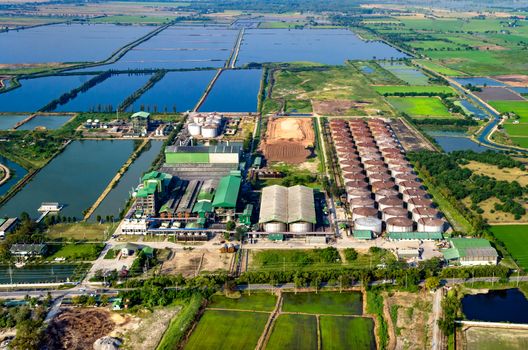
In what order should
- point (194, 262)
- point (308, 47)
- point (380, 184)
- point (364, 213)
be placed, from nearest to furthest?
point (194, 262) < point (364, 213) < point (380, 184) < point (308, 47)

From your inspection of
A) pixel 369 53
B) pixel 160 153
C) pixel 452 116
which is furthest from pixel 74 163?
pixel 369 53

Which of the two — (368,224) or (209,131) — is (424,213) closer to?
(368,224)

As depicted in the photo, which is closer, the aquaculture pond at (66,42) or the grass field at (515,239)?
the grass field at (515,239)

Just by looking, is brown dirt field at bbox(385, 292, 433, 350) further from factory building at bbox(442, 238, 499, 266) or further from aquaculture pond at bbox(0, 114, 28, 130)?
aquaculture pond at bbox(0, 114, 28, 130)

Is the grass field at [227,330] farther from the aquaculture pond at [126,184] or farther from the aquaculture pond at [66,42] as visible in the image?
the aquaculture pond at [66,42]

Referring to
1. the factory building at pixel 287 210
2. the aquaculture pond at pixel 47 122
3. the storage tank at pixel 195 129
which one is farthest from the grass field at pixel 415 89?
the aquaculture pond at pixel 47 122

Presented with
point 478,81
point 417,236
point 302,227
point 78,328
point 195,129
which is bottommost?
point 78,328

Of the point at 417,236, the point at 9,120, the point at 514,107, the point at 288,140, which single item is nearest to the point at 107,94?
the point at 9,120
